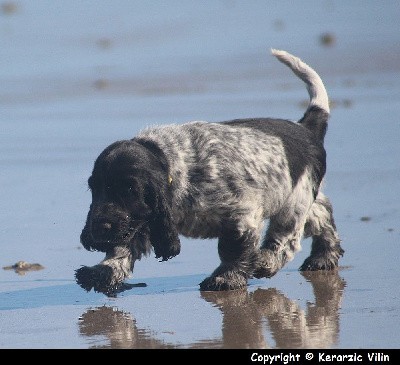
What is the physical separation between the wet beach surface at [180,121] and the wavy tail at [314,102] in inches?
31.0

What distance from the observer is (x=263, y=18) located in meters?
27.3

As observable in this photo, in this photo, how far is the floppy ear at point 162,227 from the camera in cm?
723

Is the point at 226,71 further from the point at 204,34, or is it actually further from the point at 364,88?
the point at 204,34

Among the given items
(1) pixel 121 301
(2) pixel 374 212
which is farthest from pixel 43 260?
(2) pixel 374 212

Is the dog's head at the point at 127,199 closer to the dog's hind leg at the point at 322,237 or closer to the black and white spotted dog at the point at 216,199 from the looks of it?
the black and white spotted dog at the point at 216,199

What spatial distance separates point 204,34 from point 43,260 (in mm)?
17525

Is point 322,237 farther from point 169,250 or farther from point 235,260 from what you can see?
point 169,250

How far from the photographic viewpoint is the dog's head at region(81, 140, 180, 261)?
23.4 feet

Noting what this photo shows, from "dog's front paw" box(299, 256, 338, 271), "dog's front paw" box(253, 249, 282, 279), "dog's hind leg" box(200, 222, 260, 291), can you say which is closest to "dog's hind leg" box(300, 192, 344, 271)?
"dog's front paw" box(299, 256, 338, 271)

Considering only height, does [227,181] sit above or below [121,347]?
above

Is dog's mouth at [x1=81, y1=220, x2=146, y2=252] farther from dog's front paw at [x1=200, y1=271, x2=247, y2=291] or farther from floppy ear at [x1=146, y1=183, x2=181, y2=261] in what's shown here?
dog's front paw at [x1=200, y1=271, x2=247, y2=291]

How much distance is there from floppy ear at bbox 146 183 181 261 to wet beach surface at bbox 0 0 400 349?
0.86 feet

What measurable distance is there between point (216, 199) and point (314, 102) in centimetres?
161

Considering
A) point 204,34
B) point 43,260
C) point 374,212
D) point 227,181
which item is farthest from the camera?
point 204,34
